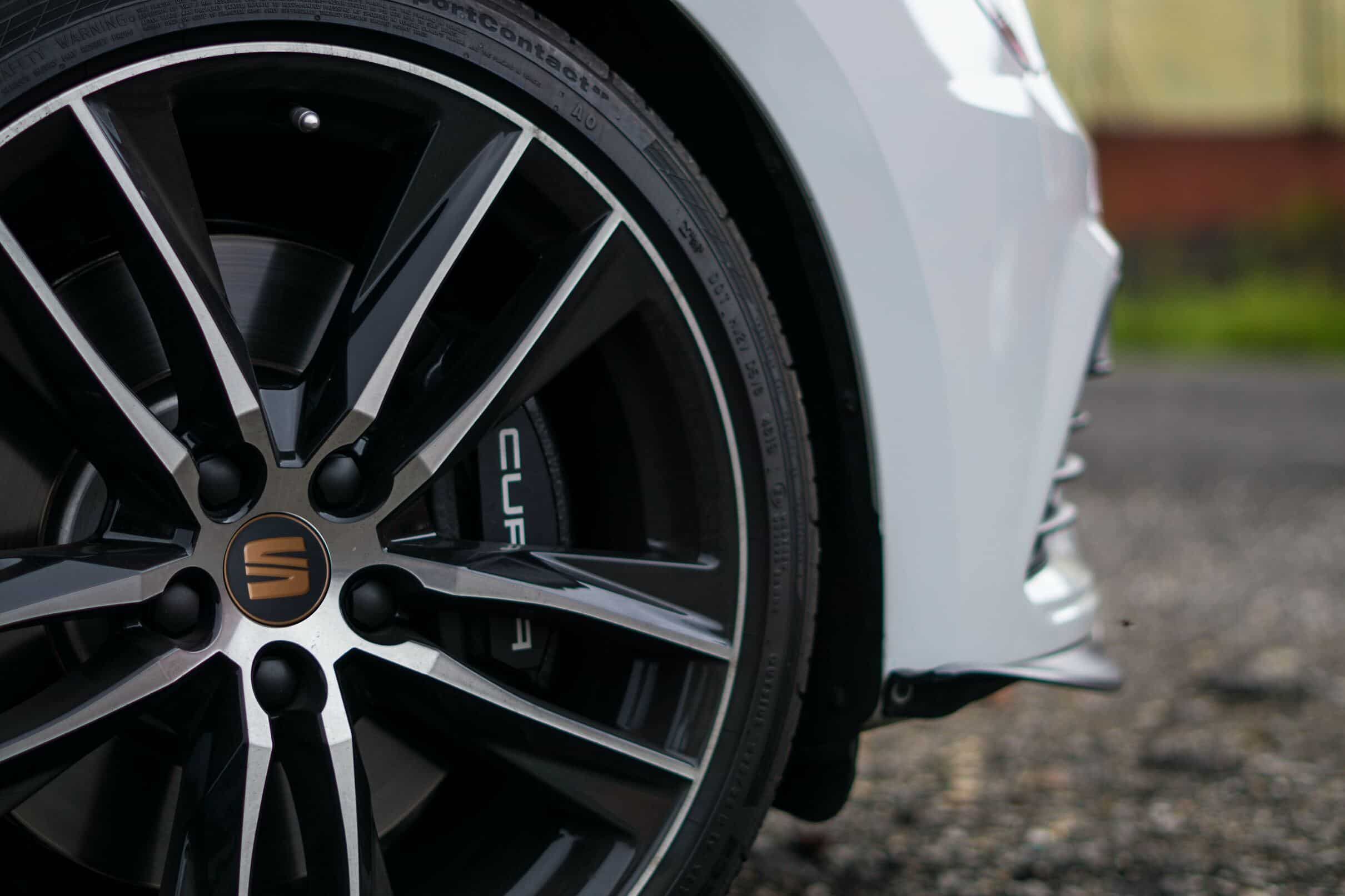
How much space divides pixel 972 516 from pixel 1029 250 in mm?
344

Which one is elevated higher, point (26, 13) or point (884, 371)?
point (26, 13)

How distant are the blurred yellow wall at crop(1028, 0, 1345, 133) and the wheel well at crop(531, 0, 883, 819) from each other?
11474 mm

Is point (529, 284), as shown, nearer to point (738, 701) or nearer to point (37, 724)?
point (738, 701)

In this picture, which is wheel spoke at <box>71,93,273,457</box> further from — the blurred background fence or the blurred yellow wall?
the blurred yellow wall

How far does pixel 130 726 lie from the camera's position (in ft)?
3.92

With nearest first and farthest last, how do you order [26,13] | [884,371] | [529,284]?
[26,13] < [529,284] < [884,371]

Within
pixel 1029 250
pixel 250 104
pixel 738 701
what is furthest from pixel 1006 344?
pixel 250 104

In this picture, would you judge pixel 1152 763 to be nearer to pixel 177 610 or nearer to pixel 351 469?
pixel 351 469

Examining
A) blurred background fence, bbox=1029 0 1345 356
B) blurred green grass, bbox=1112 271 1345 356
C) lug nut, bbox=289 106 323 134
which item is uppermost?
lug nut, bbox=289 106 323 134

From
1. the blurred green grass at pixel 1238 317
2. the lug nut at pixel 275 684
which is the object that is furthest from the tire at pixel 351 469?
the blurred green grass at pixel 1238 317

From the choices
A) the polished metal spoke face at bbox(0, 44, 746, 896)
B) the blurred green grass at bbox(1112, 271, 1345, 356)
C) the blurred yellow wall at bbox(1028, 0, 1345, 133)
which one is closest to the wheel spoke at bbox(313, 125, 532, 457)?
the polished metal spoke face at bbox(0, 44, 746, 896)

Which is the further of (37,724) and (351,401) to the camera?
(351,401)

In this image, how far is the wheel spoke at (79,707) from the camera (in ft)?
3.44

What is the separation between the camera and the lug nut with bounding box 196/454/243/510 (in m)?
1.13
